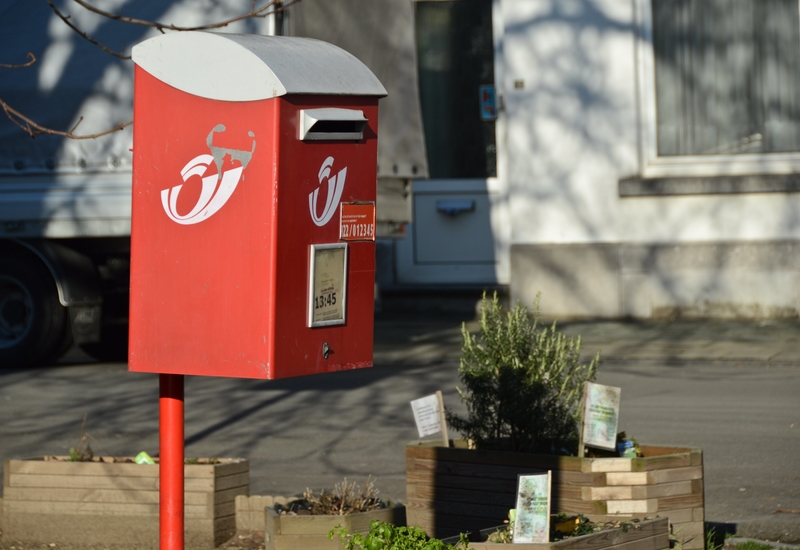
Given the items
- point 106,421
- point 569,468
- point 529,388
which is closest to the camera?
point 569,468

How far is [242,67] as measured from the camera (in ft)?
10.1

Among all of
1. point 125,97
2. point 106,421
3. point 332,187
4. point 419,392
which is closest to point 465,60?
point 125,97

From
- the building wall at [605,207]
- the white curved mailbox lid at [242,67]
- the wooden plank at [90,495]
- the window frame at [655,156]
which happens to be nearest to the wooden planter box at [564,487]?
the wooden plank at [90,495]

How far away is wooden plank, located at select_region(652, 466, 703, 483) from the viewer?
432 cm

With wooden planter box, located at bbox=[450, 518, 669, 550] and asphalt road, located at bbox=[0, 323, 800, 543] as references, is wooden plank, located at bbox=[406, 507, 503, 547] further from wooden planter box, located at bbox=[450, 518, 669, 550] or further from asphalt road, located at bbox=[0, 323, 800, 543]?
asphalt road, located at bbox=[0, 323, 800, 543]

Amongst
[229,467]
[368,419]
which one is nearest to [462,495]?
[229,467]

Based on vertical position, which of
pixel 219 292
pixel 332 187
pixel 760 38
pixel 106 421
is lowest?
pixel 106 421

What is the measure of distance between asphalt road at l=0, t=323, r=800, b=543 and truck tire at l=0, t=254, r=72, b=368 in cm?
18

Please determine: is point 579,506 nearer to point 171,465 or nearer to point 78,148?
point 171,465

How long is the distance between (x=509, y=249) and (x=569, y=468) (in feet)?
31.5

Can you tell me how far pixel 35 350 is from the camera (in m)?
10.4

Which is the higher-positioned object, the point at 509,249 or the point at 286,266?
the point at 509,249

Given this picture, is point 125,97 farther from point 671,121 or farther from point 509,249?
point 671,121

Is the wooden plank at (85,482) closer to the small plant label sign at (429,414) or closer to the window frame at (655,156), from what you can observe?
the small plant label sign at (429,414)
